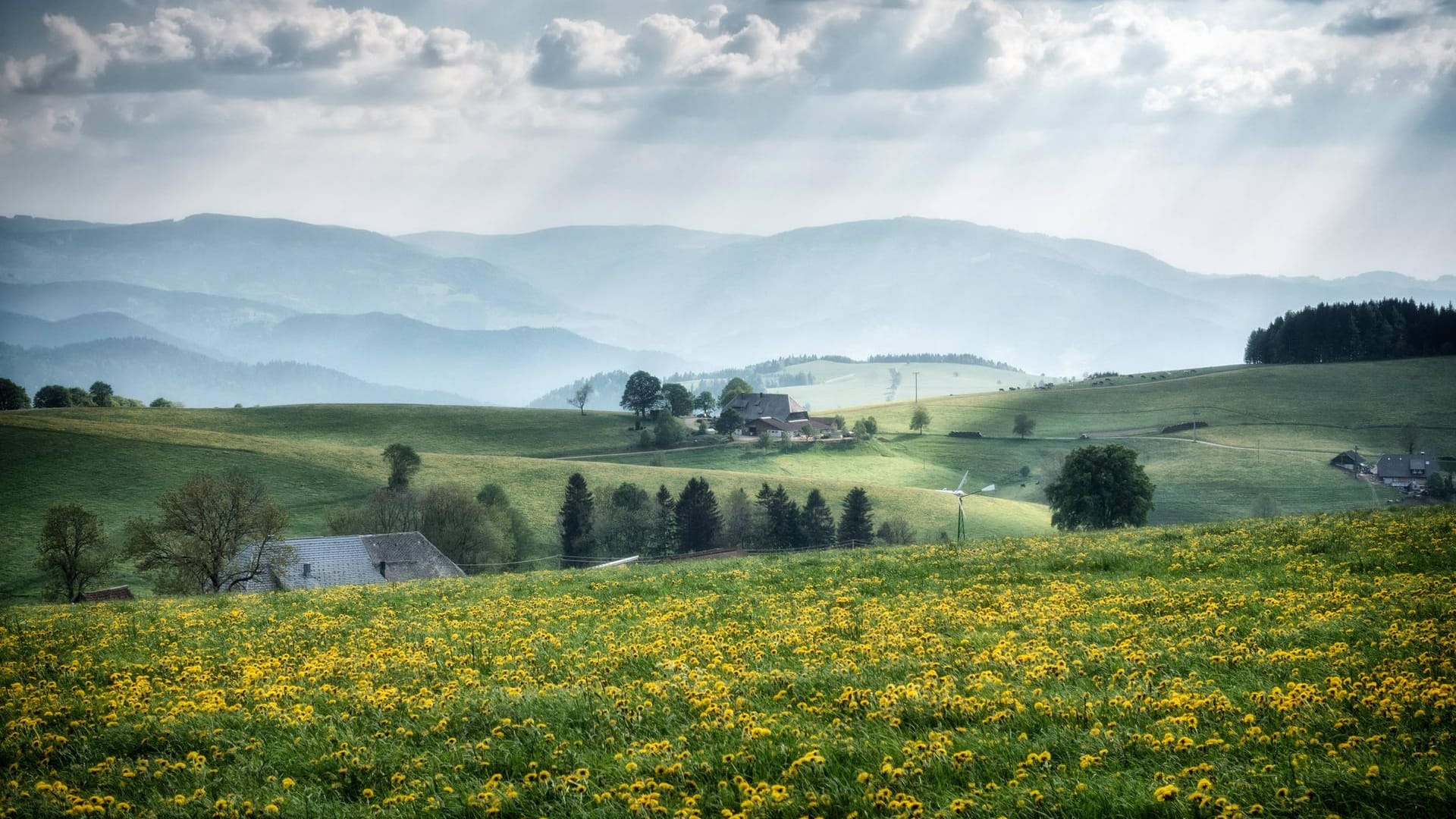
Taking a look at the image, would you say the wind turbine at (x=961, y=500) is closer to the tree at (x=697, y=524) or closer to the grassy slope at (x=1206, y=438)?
the grassy slope at (x=1206, y=438)

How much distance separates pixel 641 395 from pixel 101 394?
346 ft

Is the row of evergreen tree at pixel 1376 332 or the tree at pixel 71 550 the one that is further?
the row of evergreen tree at pixel 1376 332

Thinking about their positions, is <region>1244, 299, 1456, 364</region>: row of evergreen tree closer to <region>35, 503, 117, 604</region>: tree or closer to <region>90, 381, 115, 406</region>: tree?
<region>35, 503, 117, 604</region>: tree

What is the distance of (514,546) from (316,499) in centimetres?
2442

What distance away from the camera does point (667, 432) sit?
157625mm

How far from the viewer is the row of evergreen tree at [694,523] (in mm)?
94562

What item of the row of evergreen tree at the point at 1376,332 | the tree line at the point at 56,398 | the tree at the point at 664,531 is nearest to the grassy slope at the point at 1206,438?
the row of evergreen tree at the point at 1376,332

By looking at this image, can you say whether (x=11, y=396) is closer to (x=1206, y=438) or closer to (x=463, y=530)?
(x=463, y=530)

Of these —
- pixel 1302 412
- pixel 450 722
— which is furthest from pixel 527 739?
pixel 1302 412

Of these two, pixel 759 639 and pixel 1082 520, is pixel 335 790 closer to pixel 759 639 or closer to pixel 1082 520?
pixel 759 639

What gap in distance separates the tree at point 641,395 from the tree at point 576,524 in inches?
3136

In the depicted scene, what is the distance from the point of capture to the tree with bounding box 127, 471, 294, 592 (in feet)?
154

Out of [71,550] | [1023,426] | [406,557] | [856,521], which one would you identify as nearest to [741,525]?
[856,521]

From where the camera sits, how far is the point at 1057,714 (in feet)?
32.4
